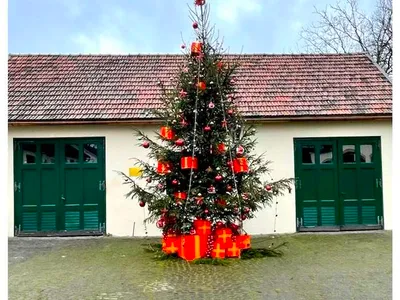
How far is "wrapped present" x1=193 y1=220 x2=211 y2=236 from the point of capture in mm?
8047

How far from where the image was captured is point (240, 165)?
7992mm

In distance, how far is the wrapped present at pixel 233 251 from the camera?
8117mm

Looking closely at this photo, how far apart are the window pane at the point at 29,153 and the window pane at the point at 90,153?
1292mm

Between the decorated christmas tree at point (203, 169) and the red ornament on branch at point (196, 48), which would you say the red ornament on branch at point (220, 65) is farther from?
the red ornament on branch at point (196, 48)

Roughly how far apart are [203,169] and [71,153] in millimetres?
4467

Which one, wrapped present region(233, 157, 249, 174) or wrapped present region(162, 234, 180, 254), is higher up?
wrapped present region(233, 157, 249, 174)

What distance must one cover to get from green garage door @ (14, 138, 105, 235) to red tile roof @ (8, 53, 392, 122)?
90 cm

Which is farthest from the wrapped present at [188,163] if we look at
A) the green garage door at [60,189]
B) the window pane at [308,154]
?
the window pane at [308,154]

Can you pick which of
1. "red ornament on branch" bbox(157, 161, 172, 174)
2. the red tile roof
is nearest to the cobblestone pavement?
"red ornament on branch" bbox(157, 161, 172, 174)

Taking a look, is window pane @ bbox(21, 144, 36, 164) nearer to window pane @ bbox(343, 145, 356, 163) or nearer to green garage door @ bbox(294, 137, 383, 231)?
green garage door @ bbox(294, 137, 383, 231)

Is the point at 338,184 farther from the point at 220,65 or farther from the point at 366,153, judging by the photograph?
the point at 220,65

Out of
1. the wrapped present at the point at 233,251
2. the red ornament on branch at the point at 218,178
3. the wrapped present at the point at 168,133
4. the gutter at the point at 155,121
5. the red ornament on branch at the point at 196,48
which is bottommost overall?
the wrapped present at the point at 233,251

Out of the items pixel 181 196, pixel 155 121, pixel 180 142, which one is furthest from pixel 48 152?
pixel 181 196

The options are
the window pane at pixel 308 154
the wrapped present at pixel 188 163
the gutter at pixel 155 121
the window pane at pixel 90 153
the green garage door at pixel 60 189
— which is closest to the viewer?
the wrapped present at pixel 188 163
